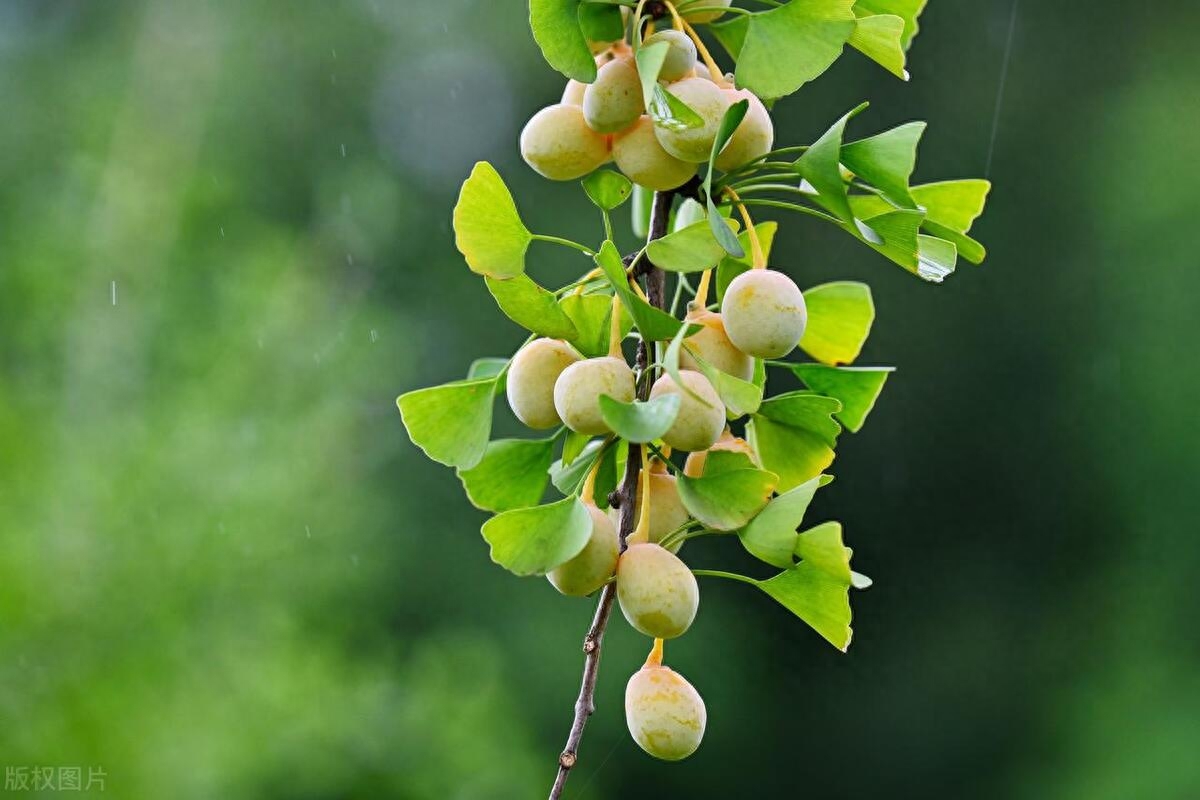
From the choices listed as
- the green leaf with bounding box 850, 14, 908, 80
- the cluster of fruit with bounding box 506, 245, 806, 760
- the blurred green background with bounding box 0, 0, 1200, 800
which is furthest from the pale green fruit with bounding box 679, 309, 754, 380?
the blurred green background with bounding box 0, 0, 1200, 800

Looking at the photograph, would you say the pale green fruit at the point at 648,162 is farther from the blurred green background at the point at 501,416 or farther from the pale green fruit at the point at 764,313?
the blurred green background at the point at 501,416

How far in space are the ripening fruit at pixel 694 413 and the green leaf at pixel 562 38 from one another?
10cm

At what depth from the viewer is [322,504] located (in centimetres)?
254

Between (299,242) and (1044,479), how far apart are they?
7.52ft

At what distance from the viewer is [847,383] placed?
527 mm

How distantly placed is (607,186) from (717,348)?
0.08 metres

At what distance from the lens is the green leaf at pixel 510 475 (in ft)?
1.67

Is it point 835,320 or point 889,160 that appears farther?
point 835,320

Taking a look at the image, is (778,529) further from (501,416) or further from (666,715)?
(501,416)

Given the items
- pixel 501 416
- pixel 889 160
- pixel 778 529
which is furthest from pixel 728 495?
pixel 501 416

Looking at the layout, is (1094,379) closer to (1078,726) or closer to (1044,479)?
(1044,479)

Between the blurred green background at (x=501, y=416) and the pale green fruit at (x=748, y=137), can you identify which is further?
the blurred green background at (x=501, y=416)

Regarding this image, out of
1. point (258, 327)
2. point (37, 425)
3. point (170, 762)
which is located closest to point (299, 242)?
point (258, 327)

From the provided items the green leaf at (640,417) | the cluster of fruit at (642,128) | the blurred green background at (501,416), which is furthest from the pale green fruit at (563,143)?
the blurred green background at (501,416)
